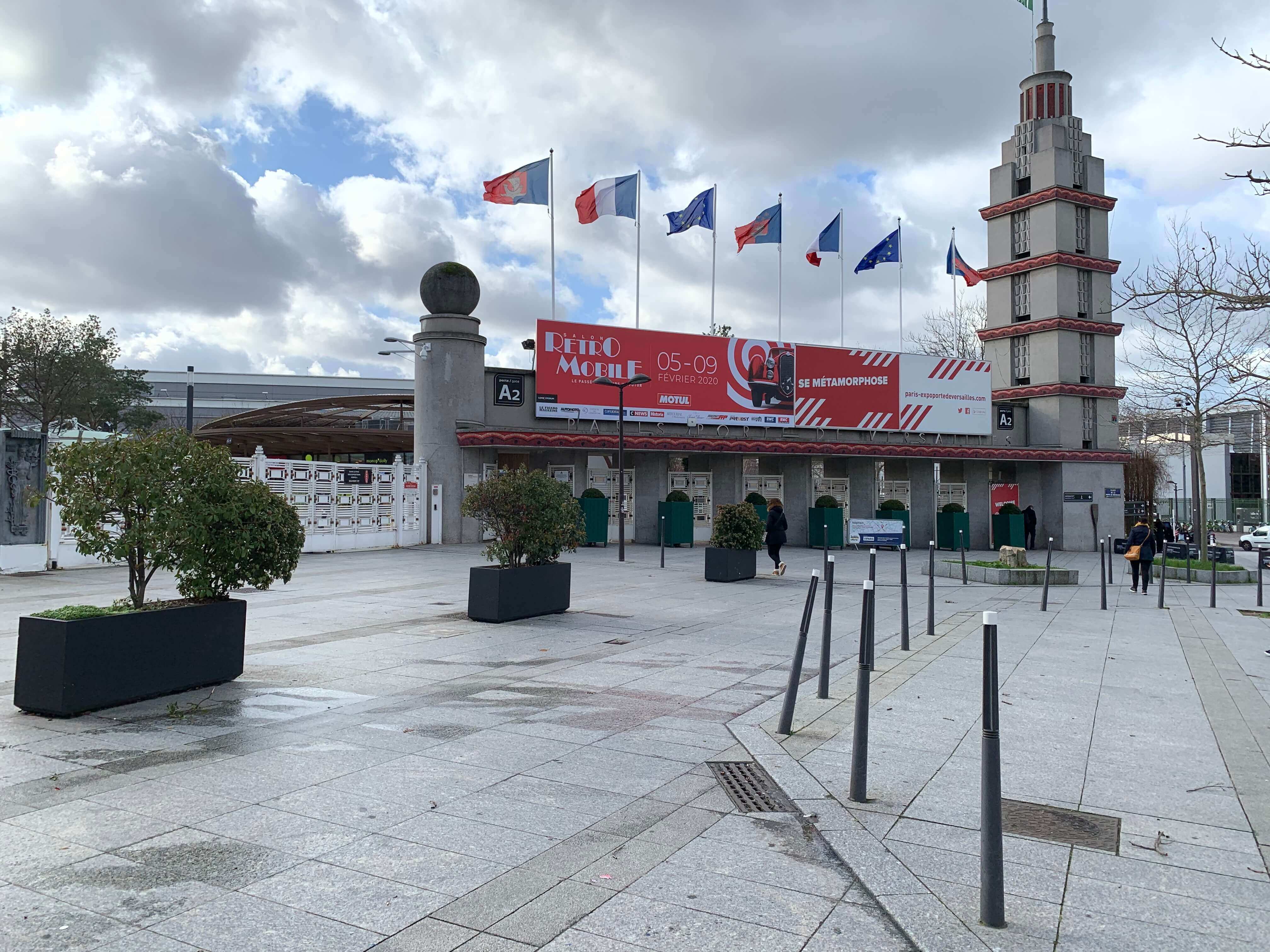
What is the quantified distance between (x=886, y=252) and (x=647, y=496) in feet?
49.2

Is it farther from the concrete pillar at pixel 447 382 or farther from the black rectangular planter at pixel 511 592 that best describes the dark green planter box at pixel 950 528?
the black rectangular planter at pixel 511 592

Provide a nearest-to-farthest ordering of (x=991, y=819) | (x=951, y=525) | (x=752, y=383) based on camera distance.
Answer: (x=991, y=819) → (x=752, y=383) → (x=951, y=525)

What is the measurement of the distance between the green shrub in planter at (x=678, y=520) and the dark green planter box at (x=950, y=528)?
35.2 ft

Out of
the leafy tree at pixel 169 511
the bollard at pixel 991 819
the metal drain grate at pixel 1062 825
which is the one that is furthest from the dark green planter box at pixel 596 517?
the bollard at pixel 991 819

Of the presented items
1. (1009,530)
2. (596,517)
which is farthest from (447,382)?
(1009,530)

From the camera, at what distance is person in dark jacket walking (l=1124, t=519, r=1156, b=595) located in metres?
19.9

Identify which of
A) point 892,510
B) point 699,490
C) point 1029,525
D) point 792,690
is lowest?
point 792,690

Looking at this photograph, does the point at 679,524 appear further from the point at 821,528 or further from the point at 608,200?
the point at 608,200

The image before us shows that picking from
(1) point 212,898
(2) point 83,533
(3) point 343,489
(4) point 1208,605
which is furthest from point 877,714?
(3) point 343,489

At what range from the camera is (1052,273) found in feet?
128

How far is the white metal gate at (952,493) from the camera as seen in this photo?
39062 millimetres

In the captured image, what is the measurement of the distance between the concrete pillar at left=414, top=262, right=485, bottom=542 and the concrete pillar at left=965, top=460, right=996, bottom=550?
21.3m

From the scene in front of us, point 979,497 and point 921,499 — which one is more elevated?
point 979,497

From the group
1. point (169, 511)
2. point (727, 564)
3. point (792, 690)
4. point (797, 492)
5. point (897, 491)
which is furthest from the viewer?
point (897, 491)
